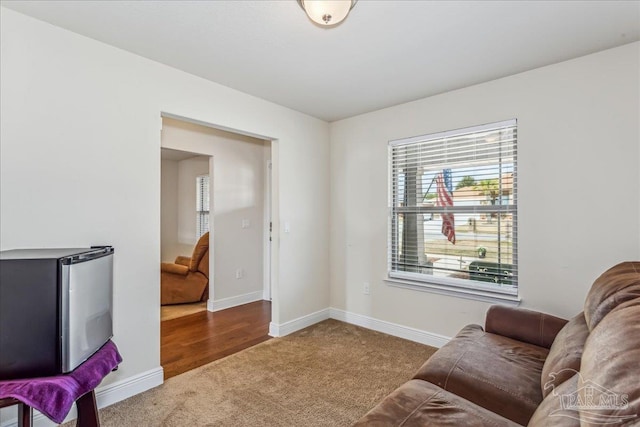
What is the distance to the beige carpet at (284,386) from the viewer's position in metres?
1.95

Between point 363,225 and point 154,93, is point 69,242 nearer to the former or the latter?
point 154,93

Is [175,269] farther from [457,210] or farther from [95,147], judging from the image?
[457,210]

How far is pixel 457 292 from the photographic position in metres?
2.88

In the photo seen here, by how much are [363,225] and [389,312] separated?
97 cm

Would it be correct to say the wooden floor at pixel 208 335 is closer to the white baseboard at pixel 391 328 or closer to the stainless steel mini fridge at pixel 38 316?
the white baseboard at pixel 391 328

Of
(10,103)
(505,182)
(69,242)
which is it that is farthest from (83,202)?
(505,182)

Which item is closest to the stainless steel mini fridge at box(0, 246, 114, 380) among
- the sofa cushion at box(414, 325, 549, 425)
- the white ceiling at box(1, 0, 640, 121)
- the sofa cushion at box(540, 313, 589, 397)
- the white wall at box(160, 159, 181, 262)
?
the white ceiling at box(1, 0, 640, 121)

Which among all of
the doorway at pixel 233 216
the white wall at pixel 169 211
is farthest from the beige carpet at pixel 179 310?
the white wall at pixel 169 211

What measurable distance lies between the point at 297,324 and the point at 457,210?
6.72ft

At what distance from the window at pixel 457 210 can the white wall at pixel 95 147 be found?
181 centimetres

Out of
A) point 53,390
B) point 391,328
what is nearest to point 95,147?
point 53,390

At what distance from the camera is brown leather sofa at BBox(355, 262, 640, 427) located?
0.81m

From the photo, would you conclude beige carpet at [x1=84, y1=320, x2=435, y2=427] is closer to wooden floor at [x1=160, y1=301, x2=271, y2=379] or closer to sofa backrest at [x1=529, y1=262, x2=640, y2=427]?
wooden floor at [x1=160, y1=301, x2=271, y2=379]

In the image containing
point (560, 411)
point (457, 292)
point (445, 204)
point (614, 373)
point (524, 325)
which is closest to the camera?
point (614, 373)
